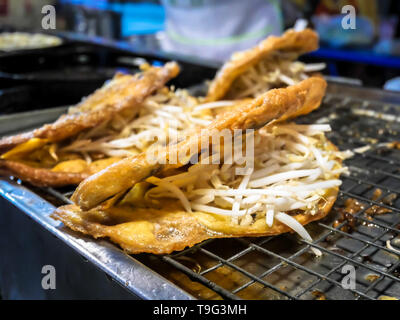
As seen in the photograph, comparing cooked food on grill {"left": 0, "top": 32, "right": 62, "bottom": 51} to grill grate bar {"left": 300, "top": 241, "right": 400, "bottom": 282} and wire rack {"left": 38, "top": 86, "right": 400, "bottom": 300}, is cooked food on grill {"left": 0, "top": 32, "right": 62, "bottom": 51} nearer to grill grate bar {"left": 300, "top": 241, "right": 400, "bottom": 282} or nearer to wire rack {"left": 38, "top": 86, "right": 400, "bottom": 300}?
wire rack {"left": 38, "top": 86, "right": 400, "bottom": 300}

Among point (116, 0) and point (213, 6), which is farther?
point (116, 0)

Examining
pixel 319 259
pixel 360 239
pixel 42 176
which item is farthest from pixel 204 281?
pixel 42 176

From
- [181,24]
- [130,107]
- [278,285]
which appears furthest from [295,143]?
[181,24]

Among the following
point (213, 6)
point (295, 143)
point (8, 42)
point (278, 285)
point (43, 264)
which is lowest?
point (43, 264)

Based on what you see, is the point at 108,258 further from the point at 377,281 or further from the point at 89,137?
the point at 89,137

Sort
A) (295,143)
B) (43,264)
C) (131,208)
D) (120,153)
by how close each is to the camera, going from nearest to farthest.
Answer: (131,208) < (43,264) < (295,143) < (120,153)

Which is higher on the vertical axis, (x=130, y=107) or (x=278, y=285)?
(x=130, y=107)
